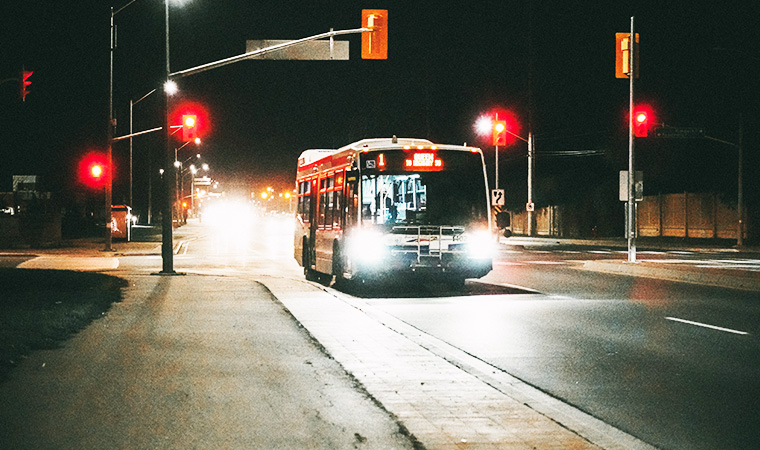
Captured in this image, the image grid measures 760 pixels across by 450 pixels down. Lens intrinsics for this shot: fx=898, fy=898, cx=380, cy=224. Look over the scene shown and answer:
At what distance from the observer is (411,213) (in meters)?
18.6

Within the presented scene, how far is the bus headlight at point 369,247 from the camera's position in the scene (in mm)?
18188

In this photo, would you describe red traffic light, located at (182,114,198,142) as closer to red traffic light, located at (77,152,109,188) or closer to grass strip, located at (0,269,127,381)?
grass strip, located at (0,269,127,381)

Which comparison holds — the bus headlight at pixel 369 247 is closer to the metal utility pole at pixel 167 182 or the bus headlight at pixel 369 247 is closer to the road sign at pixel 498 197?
the metal utility pole at pixel 167 182

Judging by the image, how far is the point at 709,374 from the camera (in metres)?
9.23

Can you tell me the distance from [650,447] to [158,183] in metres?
90.8

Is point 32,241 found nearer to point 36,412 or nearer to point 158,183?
point 36,412

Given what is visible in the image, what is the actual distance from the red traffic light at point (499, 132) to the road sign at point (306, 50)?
17.4m

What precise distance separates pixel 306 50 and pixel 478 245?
729 centimetres

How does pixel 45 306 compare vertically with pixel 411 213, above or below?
below

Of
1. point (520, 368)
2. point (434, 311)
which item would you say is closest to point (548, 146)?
point (434, 311)

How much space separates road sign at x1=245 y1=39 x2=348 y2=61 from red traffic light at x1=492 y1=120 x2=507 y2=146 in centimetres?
1740

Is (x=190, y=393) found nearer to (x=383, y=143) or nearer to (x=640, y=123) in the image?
(x=383, y=143)

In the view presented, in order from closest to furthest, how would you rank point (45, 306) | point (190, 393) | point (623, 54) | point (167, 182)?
point (190, 393) → point (45, 306) → point (167, 182) → point (623, 54)

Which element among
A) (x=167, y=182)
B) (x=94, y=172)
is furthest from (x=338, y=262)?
(x=94, y=172)
